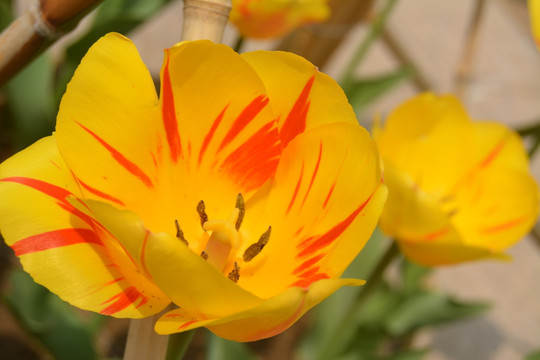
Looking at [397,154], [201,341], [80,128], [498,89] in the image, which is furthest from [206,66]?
[498,89]

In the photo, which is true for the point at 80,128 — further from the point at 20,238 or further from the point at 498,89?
the point at 498,89

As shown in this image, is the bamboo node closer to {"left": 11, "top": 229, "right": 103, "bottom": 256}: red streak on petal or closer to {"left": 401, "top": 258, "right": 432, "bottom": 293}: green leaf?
{"left": 11, "top": 229, "right": 103, "bottom": 256}: red streak on petal

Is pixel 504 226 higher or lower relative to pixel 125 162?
lower

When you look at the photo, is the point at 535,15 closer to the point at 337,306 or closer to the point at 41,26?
the point at 41,26

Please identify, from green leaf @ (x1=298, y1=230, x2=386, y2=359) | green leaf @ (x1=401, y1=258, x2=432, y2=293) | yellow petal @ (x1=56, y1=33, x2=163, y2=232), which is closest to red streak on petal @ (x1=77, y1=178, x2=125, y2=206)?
yellow petal @ (x1=56, y1=33, x2=163, y2=232)

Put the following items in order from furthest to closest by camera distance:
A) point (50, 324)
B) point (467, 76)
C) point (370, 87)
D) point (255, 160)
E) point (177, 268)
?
point (370, 87) → point (467, 76) → point (50, 324) → point (255, 160) → point (177, 268)

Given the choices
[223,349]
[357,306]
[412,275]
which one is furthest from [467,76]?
[223,349]

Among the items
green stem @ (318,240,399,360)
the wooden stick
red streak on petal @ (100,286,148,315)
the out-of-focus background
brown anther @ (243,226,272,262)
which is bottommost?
the out-of-focus background
